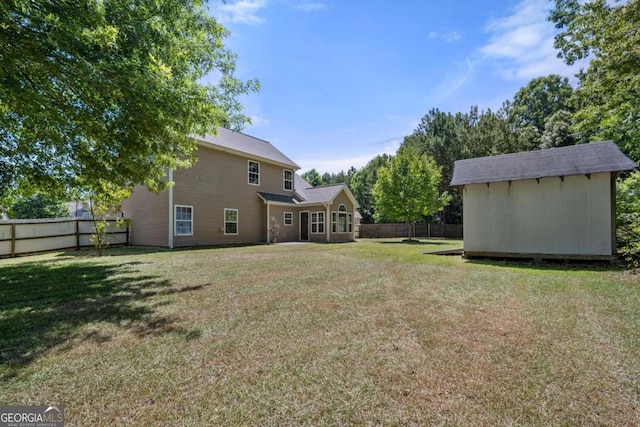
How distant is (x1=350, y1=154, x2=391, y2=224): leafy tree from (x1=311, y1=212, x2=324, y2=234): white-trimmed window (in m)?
18.5

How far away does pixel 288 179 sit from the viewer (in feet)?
71.8

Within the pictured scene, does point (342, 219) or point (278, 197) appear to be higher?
point (278, 197)

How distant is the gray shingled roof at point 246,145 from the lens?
16.2 metres

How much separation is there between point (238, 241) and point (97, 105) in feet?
40.0

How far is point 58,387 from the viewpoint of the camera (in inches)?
97.0

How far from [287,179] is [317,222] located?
388 centimetres

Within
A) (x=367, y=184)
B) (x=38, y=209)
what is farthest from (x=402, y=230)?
(x=38, y=209)

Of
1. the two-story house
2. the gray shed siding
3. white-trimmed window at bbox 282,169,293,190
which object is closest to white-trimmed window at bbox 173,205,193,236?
the two-story house

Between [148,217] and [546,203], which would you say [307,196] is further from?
[546,203]

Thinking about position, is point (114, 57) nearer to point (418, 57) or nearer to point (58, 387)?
point (58, 387)

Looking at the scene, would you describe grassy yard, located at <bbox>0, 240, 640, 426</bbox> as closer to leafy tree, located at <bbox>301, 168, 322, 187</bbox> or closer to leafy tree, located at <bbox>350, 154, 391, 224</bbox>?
leafy tree, located at <bbox>350, 154, 391, 224</bbox>

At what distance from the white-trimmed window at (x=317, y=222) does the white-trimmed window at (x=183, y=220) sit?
8.64 m

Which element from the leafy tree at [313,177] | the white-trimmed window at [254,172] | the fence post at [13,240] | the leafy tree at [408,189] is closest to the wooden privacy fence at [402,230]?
the leafy tree at [408,189]

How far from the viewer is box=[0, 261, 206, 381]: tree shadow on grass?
11.0 feet
